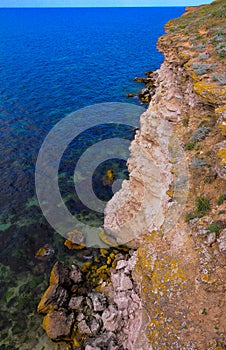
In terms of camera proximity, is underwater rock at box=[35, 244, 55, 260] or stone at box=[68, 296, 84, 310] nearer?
stone at box=[68, 296, 84, 310]

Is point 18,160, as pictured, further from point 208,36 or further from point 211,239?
point 211,239

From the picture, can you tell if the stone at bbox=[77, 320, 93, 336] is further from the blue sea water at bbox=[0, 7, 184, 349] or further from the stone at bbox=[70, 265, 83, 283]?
the blue sea water at bbox=[0, 7, 184, 349]

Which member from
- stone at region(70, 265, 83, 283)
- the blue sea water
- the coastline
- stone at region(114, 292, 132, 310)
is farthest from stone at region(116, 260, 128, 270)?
the blue sea water

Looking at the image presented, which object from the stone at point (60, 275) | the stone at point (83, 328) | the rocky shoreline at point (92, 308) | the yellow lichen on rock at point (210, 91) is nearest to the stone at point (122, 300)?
the rocky shoreline at point (92, 308)

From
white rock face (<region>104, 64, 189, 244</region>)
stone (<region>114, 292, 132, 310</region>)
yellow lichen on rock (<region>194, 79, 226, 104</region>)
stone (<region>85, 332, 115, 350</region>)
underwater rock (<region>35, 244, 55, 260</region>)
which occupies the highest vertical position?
yellow lichen on rock (<region>194, 79, 226, 104</region>)

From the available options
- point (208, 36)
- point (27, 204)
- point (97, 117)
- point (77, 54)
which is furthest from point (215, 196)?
point (77, 54)

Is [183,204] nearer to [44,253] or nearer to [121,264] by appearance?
[121,264]
